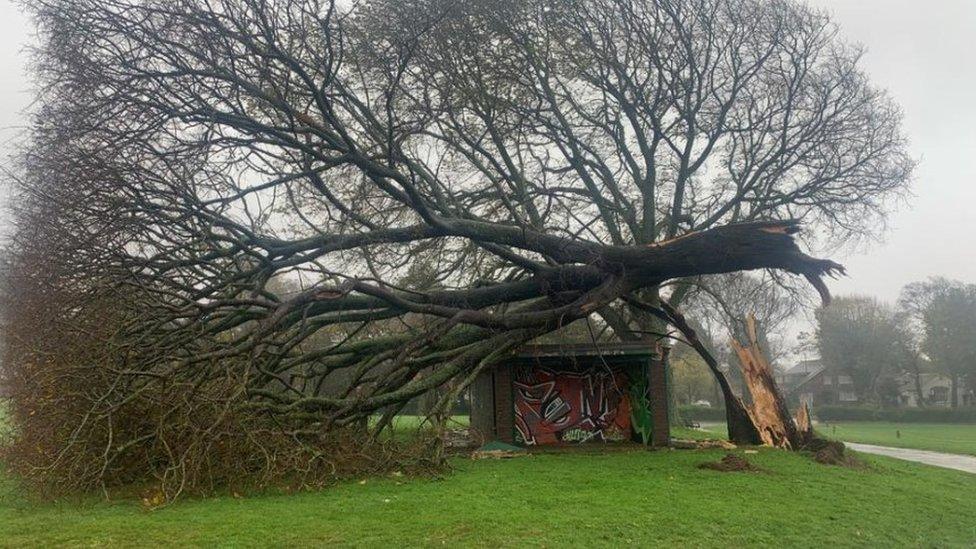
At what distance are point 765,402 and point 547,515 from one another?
436 inches

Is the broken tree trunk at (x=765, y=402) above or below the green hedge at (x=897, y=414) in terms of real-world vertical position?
above

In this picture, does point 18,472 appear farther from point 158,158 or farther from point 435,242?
point 435,242

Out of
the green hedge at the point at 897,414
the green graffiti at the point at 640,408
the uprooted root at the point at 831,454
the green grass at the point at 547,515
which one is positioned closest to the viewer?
the green grass at the point at 547,515

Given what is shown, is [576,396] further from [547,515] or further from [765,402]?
[547,515]

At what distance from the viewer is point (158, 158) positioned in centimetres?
1172

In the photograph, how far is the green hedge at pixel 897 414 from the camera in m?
51.4

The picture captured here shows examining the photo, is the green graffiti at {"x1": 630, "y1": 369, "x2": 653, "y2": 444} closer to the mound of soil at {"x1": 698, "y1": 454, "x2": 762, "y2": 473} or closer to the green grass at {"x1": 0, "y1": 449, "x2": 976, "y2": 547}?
the mound of soil at {"x1": 698, "y1": 454, "x2": 762, "y2": 473}

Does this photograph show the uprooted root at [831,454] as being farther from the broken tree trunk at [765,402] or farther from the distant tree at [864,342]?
the distant tree at [864,342]

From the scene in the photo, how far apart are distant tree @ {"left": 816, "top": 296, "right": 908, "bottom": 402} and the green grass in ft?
179

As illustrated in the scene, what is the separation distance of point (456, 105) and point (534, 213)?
16.3ft

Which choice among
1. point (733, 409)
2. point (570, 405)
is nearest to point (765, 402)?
point (733, 409)

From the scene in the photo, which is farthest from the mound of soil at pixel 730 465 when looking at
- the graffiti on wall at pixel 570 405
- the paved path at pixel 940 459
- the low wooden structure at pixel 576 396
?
the paved path at pixel 940 459

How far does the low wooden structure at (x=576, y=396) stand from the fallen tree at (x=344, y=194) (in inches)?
61.2

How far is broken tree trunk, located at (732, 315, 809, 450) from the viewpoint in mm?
17062
